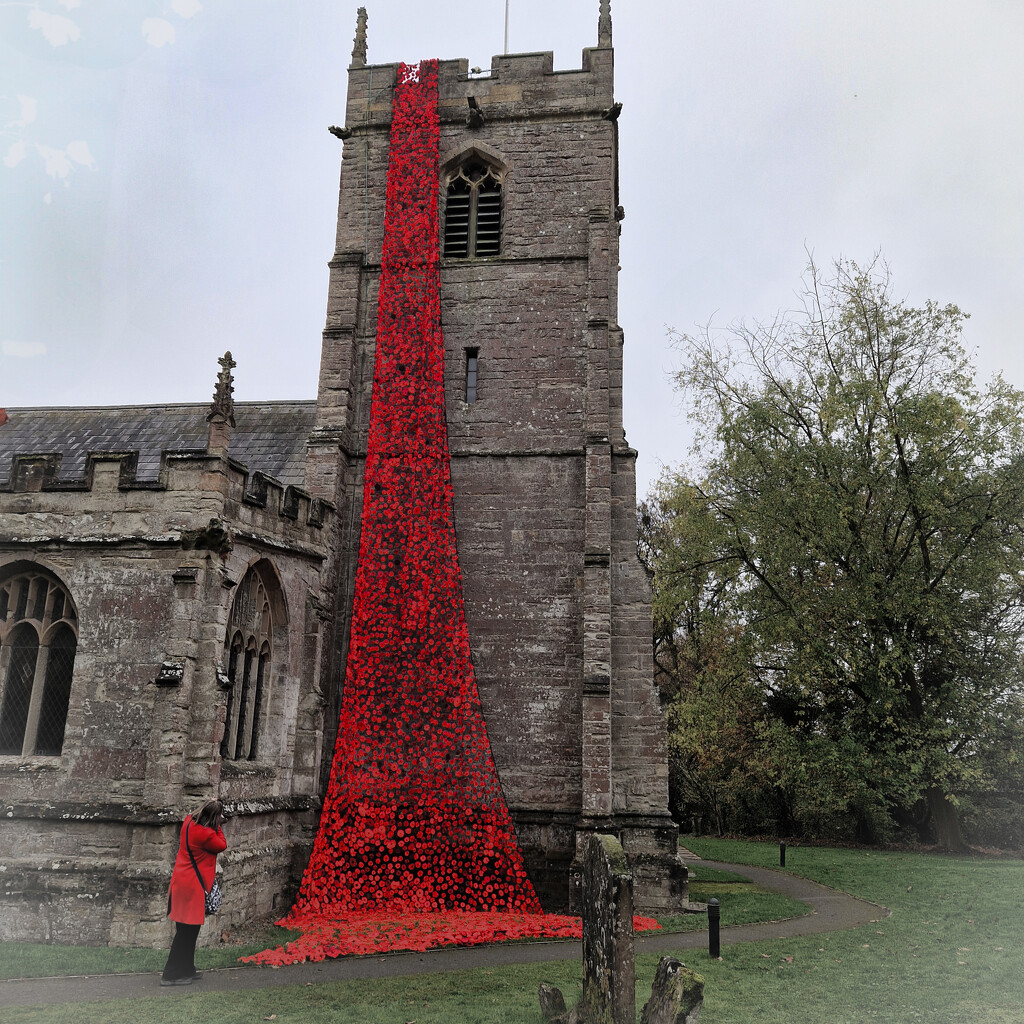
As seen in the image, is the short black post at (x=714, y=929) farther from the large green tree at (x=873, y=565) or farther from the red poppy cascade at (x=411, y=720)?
the large green tree at (x=873, y=565)

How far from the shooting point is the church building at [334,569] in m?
9.98

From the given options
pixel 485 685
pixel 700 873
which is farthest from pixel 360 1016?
pixel 700 873

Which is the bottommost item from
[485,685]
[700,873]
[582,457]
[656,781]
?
[700,873]

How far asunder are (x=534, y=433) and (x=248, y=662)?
604 centimetres

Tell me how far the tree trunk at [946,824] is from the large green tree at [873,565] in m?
0.05

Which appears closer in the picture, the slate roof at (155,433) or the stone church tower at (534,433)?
the stone church tower at (534,433)

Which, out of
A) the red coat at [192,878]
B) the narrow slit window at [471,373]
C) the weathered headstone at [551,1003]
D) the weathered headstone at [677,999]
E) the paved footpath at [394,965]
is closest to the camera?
the weathered headstone at [677,999]

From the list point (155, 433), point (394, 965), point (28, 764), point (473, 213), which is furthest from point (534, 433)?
point (28, 764)

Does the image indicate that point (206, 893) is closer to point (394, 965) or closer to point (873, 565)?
point (394, 965)

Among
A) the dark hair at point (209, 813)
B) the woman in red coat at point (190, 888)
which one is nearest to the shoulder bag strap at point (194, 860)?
the woman in red coat at point (190, 888)

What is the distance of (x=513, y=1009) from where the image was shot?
7062 millimetres

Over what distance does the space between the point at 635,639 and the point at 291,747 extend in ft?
18.1

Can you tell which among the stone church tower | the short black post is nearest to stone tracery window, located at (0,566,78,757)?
the stone church tower

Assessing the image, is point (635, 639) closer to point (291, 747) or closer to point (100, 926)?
point (291, 747)
